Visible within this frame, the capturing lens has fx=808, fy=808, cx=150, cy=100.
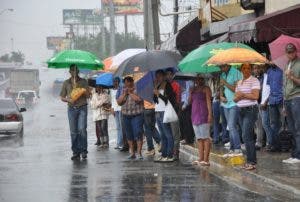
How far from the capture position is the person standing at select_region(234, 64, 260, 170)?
12750 mm

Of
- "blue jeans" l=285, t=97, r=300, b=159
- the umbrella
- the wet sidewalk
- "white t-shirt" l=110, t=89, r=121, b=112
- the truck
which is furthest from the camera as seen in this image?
the truck

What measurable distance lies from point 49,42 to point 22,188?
17904cm

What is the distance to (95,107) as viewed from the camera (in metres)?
19.8

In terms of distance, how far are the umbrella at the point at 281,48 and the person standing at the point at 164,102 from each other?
218 centimetres

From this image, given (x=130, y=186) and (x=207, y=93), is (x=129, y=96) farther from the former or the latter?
(x=130, y=186)

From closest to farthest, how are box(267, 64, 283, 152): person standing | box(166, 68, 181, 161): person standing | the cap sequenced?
the cap
box(166, 68, 181, 161): person standing
box(267, 64, 283, 152): person standing

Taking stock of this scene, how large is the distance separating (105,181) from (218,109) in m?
6.63

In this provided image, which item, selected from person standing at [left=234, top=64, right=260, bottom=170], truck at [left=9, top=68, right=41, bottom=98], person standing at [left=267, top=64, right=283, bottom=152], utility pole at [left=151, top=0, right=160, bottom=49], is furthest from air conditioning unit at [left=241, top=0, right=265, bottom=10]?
truck at [left=9, top=68, right=41, bottom=98]

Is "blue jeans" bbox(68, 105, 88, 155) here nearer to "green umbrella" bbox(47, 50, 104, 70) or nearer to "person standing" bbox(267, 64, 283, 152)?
"green umbrella" bbox(47, 50, 104, 70)

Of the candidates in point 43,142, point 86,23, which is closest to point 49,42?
point 86,23

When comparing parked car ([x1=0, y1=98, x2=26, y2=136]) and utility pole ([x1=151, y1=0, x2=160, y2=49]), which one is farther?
utility pole ([x1=151, y1=0, x2=160, y2=49])

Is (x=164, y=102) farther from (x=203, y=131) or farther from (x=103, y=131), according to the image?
(x=103, y=131)

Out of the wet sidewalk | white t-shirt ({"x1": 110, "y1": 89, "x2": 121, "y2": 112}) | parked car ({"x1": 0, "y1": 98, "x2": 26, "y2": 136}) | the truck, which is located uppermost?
white t-shirt ({"x1": 110, "y1": 89, "x2": 121, "y2": 112})

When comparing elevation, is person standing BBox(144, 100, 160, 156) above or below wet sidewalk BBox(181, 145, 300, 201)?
above
